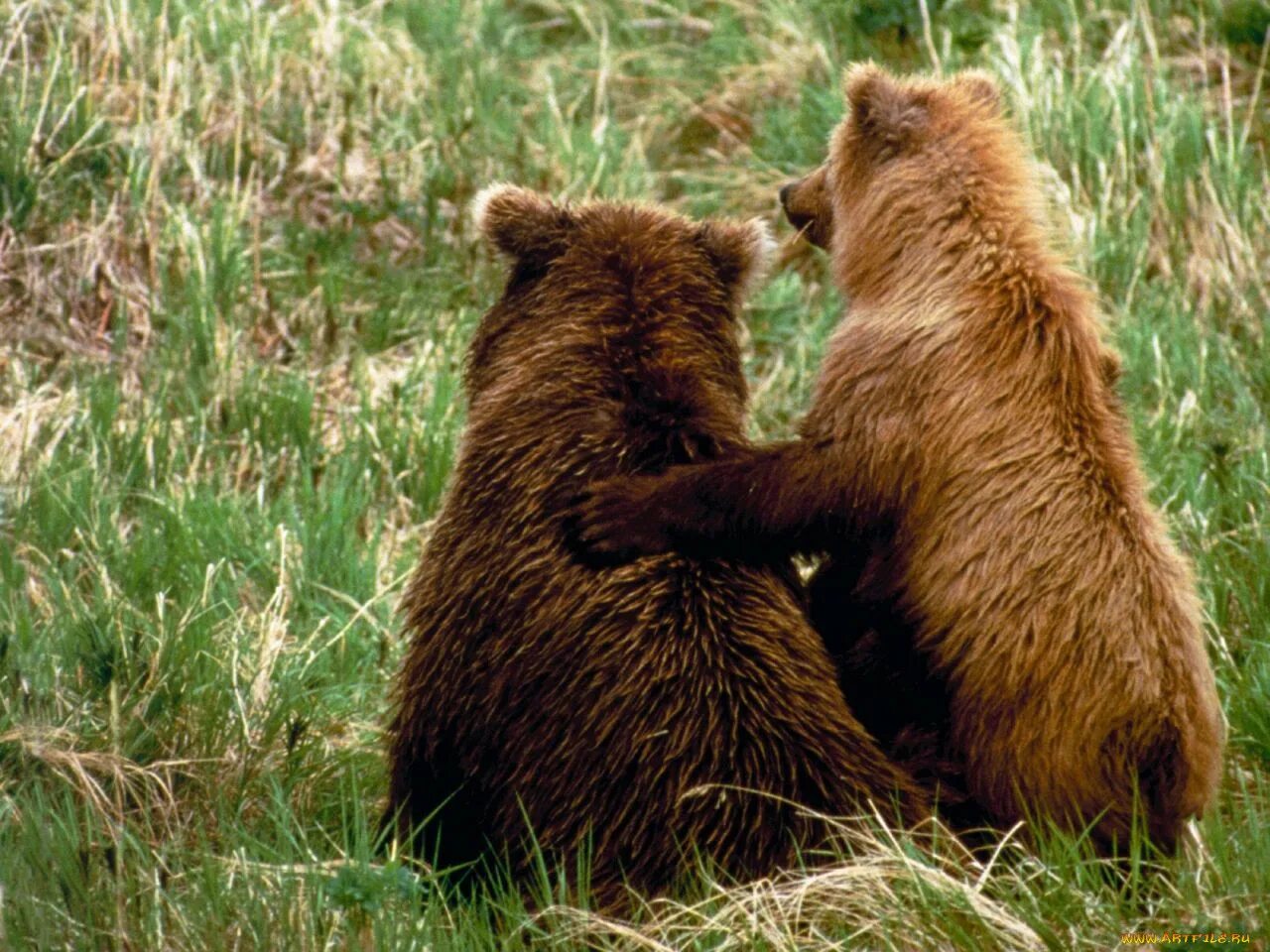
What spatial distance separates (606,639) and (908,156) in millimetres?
1335

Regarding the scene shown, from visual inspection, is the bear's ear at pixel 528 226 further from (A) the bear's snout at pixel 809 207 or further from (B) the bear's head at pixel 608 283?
(A) the bear's snout at pixel 809 207

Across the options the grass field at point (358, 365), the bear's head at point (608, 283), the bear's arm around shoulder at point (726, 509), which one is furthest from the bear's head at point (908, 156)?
the grass field at point (358, 365)

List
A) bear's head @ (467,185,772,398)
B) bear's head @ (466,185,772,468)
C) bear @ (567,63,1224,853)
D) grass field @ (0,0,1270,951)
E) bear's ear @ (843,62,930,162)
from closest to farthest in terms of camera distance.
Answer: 1. grass field @ (0,0,1270,951)
2. bear @ (567,63,1224,853)
3. bear's head @ (466,185,772,468)
4. bear's head @ (467,185,772,398)
5. bear's ear @ (843,62,930,162)

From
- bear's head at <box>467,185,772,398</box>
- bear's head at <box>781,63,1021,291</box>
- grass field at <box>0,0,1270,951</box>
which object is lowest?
grass field at <box>0,0,1270,951</box>

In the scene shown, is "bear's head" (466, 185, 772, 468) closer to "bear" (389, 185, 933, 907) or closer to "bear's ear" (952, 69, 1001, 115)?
"bear" (389, 185, 933, 907)

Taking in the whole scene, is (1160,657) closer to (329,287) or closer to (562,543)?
(562,543)

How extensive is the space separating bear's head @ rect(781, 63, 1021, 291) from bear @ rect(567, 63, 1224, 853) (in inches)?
0.6

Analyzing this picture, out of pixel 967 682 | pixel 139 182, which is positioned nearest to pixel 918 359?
pixel 967 682

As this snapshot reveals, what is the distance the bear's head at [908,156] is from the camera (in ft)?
14.4

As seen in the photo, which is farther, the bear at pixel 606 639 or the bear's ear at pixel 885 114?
the bear's ear at pixel 885 114

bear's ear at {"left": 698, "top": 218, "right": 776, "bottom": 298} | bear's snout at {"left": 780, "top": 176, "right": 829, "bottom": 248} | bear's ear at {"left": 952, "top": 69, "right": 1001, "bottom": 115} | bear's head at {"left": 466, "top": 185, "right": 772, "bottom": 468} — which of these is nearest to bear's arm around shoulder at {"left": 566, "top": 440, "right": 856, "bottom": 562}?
bear's head at {"left": 466, "top": 185, "right": 772, "bottom": 468}

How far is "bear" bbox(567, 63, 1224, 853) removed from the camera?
391 centimetres

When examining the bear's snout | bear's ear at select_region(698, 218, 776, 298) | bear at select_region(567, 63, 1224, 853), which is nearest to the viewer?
bear at select_region(567, 63, 1224, 853)

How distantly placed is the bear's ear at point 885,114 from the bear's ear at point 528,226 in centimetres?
69
